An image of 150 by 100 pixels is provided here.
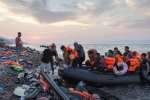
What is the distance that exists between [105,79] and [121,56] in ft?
6.87

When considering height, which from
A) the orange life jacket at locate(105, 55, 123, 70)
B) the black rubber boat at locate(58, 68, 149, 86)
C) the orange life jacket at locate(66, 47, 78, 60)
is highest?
the orange life jacket at locate(66, 47, 78, 60)

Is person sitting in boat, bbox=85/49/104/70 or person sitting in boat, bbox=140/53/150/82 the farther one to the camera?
person sitting in boat, bbox=140/53/150/82

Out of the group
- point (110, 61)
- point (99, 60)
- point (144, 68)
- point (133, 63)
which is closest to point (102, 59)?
point (99, 60)

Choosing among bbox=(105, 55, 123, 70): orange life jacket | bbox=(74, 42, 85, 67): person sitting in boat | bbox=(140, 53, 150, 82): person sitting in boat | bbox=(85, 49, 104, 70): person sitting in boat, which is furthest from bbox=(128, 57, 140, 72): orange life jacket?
bbox=(74, 42, 85, 67): person sitting in boat

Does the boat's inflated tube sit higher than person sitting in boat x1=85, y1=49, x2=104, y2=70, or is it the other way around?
person sitting in boat x1=85, y1=49, x2=104, y2=70

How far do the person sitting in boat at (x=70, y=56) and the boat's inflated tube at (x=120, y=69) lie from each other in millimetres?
2396

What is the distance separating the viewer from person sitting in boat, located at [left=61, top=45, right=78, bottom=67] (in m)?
21.6

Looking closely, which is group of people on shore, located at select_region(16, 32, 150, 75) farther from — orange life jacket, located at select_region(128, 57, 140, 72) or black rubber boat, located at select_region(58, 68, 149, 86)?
black rubber boat, located at select_region(58, 68, 149, 86)

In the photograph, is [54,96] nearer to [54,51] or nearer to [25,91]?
[25,91]

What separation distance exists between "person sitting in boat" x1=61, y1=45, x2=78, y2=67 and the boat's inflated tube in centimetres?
240

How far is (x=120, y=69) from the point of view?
20656mm

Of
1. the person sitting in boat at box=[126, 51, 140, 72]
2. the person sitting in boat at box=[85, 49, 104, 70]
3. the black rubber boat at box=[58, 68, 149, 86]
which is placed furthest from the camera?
the person sitting in boat at box=[126, 51, 140, 72]

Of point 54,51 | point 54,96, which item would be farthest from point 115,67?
point 54,96

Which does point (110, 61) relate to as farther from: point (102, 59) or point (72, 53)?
point (72, 53)
